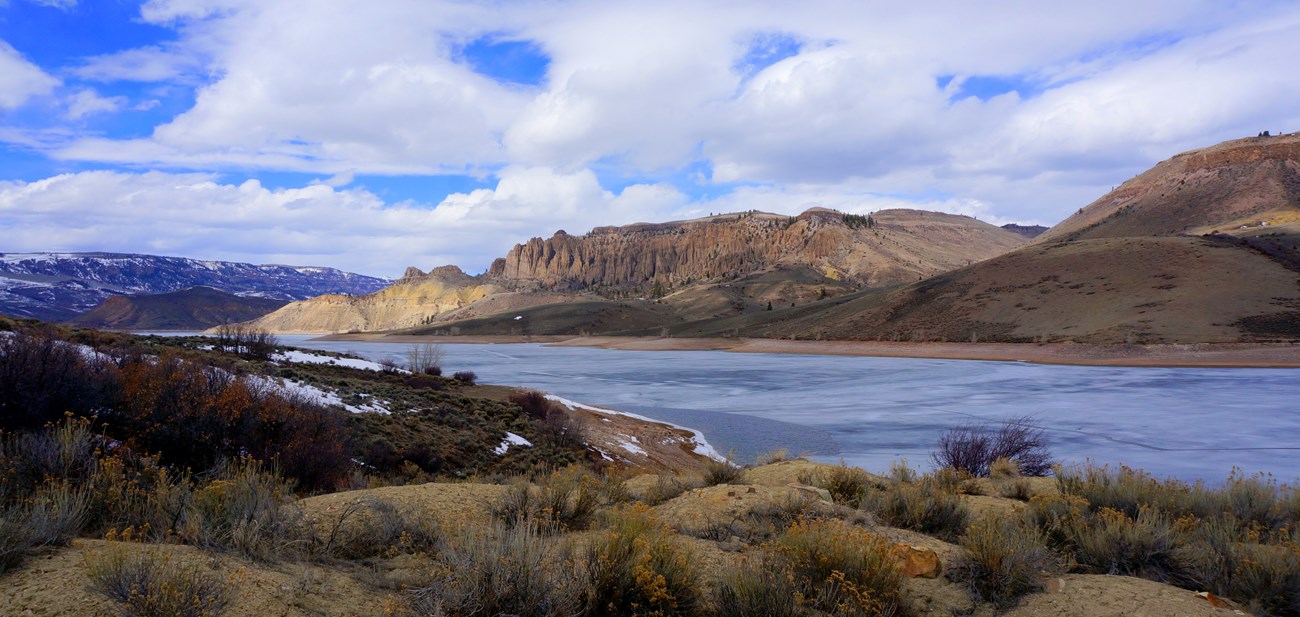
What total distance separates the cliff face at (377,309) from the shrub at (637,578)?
176 metres

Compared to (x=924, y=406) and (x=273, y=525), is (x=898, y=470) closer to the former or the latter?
(x=273, y=525)

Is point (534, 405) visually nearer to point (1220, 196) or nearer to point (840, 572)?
point (840, 572)

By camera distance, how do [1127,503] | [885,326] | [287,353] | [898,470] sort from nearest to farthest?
[1127,503] → [898,470] → [287,353] → [885,326]

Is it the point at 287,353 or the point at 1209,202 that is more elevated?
the point at 1209,202

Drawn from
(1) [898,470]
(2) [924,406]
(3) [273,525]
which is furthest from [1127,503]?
(2) [924,406]

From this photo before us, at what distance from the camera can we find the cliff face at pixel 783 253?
136625 millimetres

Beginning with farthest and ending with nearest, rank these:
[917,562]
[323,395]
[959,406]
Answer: [959,406]
[323,395]
[917,562]

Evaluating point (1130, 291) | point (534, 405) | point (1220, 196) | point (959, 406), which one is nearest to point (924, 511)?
point (534, 405)

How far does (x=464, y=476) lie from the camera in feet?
50.3

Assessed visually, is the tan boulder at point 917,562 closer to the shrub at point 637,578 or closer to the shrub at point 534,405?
the shrub at point 637,578

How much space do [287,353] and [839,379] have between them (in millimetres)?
31420

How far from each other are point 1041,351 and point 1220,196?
71.9 m

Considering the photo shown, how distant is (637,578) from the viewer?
434 centimetres

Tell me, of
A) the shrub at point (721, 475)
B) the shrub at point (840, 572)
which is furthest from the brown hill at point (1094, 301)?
the shrub at point (840, 572)
